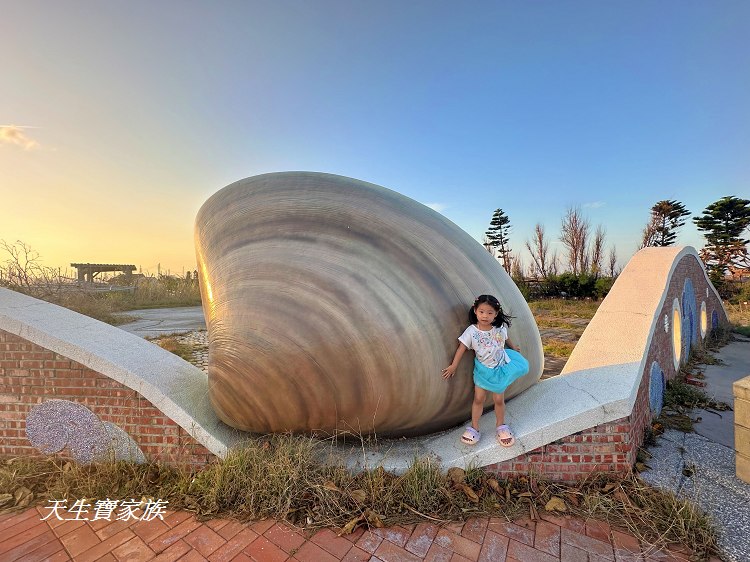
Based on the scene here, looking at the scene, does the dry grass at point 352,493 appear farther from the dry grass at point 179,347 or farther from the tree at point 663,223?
the tree at point 663,223

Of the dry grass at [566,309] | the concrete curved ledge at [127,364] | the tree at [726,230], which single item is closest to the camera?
the concrete curved ledge at [127,364]

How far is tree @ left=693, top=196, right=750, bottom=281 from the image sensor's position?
21984 millimetres

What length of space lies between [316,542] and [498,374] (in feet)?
4.66

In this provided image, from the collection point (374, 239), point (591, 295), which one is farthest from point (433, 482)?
point (591, 295)

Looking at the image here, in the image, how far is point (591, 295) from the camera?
1731 centimetres

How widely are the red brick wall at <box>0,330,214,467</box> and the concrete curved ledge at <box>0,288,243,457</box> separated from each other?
2.8 inches

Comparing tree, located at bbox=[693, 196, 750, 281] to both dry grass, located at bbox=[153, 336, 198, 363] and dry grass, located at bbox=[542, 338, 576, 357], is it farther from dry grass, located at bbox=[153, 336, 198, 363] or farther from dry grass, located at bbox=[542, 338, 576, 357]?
dry grass, located at bbox=[153, 336, 198, 363]

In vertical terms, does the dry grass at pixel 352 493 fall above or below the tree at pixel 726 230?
below

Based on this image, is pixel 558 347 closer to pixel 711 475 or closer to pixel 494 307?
pixel 711 475

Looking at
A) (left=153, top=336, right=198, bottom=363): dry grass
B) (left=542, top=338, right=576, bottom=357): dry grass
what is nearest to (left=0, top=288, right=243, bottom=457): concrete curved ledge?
(left=153, top=336, right=198, bottom=363): dry grass

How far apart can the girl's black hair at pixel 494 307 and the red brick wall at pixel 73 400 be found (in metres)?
2.01

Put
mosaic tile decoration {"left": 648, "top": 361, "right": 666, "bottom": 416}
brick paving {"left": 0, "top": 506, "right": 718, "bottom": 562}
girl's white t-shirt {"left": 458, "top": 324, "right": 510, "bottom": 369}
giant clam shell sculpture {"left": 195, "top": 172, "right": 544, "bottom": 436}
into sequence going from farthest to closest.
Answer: mosaic tile decoration {"left": 648, "top": 361, "right": 666, "bottom": 416} → girl's white t-shirt {"left": 458, "top": 324, "right": 510, "bottom": 369} → giant clam shell sculpture {"left": 195, "top": 172, "right": 544, "bottom": 436} → brick paving {"left": 0, "top": 506, "right": 718, "bottom": 562}

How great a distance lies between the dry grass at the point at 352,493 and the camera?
194cm

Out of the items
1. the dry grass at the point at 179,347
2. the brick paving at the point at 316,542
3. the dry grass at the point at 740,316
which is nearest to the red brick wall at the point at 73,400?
the brick paving at the point at 316,542
